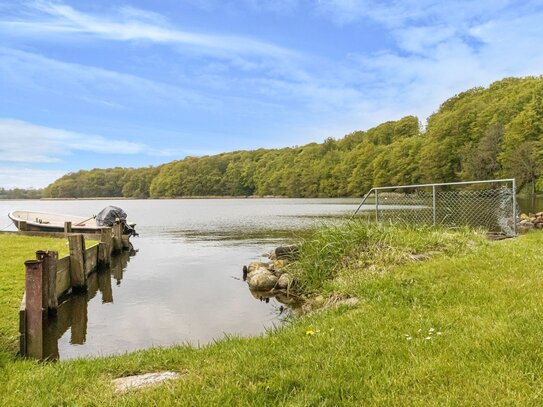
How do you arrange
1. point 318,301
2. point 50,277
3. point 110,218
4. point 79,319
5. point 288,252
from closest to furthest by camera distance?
point 50,277 < point 318,301 < point 79,319 < point 288,252 < point 110,218

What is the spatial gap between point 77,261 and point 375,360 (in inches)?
370

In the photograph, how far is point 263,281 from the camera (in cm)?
1136

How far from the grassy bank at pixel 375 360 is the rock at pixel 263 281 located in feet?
15.6

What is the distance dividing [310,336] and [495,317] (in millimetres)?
1987

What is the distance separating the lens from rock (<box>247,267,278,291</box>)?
11.3m

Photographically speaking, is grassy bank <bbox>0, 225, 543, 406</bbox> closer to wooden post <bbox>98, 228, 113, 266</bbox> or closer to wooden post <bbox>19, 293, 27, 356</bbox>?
wooden post <bbox>19, 293, 27, 356</bbox>

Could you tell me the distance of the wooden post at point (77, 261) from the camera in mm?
10969

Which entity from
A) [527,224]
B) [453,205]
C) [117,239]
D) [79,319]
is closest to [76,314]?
[79,319]

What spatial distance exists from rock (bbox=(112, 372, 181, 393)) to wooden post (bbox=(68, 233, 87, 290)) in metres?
7.80

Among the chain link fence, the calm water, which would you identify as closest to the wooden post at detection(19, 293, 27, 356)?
the calm water

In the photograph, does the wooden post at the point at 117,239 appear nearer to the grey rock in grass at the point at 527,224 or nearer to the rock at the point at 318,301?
the rock at the point at 318,301

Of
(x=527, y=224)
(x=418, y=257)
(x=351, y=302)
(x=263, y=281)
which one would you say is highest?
(x=418, y=257)

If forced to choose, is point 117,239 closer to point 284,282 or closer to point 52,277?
point 284,282

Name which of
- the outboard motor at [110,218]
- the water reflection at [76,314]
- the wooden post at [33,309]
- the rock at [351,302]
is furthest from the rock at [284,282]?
the outboard motor at [110,218]
